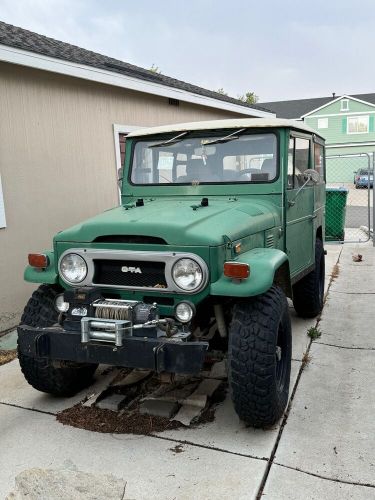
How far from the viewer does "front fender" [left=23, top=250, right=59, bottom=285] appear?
3420 millimetres

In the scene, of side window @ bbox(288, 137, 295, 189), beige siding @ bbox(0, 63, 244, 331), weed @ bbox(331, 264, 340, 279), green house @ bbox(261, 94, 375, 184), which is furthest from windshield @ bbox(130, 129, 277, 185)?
green house @ bbox(261, 94, 375, 184)

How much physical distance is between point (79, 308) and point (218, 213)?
114cm

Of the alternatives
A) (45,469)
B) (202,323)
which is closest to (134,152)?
(202,323)

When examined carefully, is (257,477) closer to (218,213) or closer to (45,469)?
(45,469)

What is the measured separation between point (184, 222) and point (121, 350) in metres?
0.88

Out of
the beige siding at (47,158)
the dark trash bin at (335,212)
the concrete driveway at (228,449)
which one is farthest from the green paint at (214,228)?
the dark trash bin at (335,212)

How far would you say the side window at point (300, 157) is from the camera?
4.37 metres

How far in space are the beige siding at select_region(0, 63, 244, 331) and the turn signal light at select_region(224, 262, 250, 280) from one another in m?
3.45

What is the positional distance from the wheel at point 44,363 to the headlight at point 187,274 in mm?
1000

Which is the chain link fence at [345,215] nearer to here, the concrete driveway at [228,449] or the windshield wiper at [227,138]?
the windshield wiper at [227,138]

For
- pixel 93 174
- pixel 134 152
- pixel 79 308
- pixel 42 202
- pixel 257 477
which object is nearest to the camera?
pixel 257 477

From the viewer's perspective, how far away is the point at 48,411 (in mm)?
3561

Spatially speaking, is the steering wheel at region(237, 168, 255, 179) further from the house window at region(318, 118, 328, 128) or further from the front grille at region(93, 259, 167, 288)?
the house window at region(318, 118, 328, 128)

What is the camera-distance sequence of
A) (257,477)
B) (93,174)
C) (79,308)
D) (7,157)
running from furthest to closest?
(93,174) → (7,157) → (79,308) → (257,477)
